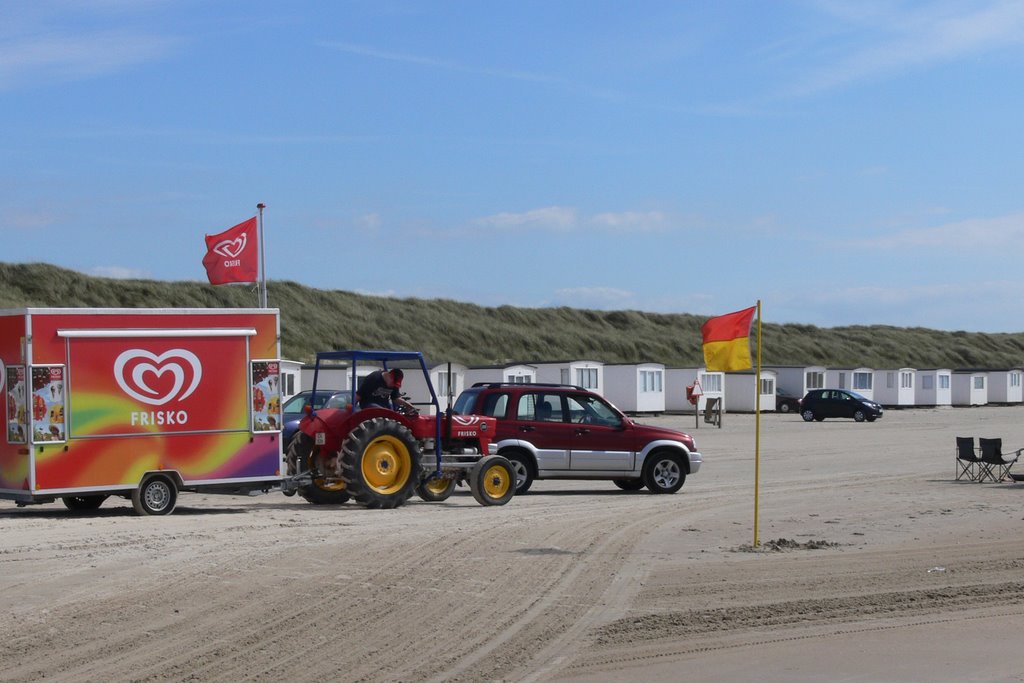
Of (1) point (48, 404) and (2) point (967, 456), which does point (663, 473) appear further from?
(1) point (48, 404)

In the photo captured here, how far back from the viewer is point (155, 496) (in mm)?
15891

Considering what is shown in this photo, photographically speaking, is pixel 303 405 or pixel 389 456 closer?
pixel 389 456

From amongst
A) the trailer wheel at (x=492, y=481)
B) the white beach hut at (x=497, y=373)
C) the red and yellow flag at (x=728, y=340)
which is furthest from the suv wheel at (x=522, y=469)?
the white beach hut at (x=497, y=373)

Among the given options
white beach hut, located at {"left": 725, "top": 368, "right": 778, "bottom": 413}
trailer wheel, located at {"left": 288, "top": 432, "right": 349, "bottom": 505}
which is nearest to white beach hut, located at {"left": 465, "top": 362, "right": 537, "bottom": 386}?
white beach hut, located at {"left": 725, "top": 368, "right": 778, "bottom": 413}

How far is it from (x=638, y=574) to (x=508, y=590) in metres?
1.45

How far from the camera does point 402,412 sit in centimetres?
1709

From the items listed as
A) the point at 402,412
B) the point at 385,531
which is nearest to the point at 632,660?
the point at 385,531

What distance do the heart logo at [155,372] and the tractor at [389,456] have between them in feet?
5.24

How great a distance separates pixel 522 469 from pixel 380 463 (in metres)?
2.83

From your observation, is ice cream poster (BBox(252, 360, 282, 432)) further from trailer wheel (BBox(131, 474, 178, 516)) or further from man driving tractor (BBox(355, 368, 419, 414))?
trailer wheel (BBox(131, 474, 178, 516))

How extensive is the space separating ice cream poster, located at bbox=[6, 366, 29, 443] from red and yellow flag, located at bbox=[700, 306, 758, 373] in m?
7.88

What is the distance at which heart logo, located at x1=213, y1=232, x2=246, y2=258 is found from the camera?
29.6 meters

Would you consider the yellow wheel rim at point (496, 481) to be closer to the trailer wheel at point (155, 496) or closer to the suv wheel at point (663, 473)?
the suv wheel at point (663, 473)

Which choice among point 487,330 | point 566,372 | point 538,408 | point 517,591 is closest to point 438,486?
point 538,408
